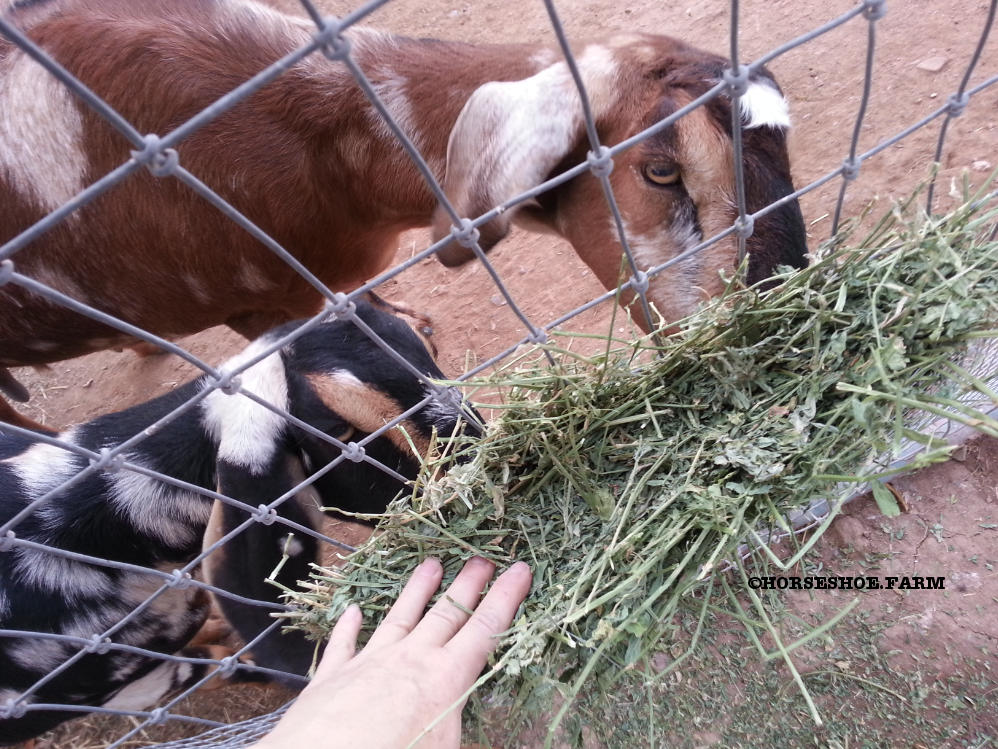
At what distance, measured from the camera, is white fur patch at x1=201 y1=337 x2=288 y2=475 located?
92.5 inches

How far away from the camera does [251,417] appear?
2408 millimetres

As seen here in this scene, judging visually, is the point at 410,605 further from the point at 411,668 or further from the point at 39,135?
the point at 39,135

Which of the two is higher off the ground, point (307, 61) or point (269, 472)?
point (307, 61)

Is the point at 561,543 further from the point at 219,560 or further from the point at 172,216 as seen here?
the point at 172,216

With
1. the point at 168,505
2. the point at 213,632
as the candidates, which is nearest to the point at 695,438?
the point at 168,505

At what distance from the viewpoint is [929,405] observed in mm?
1244

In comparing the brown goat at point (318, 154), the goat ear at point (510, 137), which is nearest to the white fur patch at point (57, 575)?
the brown goat at point (318, 154)

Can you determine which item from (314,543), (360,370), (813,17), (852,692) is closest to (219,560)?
(314,543)

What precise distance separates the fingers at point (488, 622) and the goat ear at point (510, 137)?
128 centimetres

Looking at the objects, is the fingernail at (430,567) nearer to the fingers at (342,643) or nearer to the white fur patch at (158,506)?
the fingers at (342,643)

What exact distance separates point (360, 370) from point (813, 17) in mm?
4626

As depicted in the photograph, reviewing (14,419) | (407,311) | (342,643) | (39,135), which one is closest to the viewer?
(342,643)

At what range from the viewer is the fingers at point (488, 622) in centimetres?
145

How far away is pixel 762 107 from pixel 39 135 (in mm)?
2760
